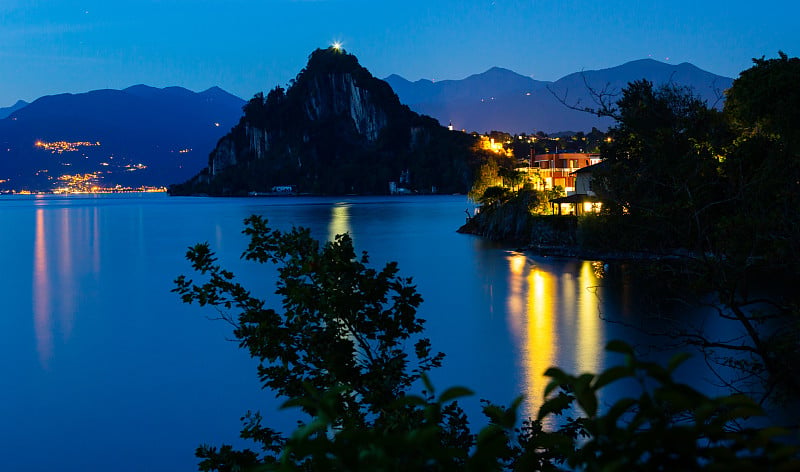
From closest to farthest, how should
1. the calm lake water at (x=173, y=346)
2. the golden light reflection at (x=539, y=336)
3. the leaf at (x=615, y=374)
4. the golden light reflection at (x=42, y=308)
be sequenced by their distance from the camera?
the leaf at (x=615, y=374) < the calm lake water at (x=173, y=346) < the golden light reflection at (x=539, y=336) < the golden light reflection at (x=42, y=308)

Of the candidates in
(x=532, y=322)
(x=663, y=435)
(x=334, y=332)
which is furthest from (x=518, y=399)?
(x=532, y=322)

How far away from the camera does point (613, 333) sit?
2466 centimetres

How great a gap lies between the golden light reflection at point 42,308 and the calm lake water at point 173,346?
10 centimetres

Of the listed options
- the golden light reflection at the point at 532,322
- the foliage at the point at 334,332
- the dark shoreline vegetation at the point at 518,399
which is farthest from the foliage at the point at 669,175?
the golden light reflection at the point at 532,322

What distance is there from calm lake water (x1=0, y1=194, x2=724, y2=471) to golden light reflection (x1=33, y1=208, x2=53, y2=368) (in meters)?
0.10

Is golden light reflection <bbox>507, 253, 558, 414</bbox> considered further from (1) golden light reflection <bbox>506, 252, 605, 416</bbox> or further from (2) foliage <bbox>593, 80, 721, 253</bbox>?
(2) foliage <bbox>593, 80, 721, 253</bbox>

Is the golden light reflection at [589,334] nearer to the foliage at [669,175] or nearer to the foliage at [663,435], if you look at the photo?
the foliage at [669,175]

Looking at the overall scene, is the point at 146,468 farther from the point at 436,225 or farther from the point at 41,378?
the point at 436,225

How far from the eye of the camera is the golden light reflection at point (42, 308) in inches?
958

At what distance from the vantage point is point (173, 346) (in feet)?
81.0

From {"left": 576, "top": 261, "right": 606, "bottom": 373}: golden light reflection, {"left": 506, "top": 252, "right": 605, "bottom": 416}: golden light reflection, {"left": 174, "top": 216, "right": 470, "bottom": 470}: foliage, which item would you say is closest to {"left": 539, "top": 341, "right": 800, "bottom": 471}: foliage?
{"left": 174, "top": 216, "right": 470, "bottom": 470}: foliage

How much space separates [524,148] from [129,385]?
15332cm

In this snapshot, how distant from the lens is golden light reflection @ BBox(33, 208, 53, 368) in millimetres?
24339

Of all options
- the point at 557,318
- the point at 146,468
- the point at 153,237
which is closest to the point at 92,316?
the point at 146,468
